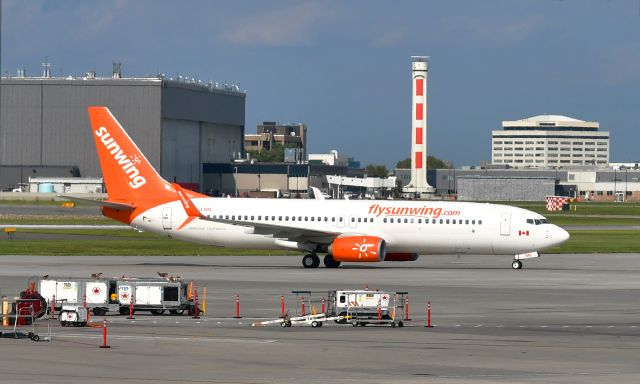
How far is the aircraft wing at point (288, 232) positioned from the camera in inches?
2451

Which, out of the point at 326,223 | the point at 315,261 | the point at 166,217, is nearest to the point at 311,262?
the point at 315,261

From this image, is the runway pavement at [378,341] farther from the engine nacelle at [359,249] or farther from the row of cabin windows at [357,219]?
the row of cabin windows at [357,219]

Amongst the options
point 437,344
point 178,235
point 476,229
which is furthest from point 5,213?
point 437,344

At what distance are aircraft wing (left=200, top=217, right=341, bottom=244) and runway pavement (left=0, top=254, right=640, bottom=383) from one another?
635 cm

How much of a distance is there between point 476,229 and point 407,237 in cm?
344

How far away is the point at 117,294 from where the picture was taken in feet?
128

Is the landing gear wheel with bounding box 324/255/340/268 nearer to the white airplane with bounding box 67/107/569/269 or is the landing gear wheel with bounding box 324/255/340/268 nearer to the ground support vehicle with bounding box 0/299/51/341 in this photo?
the white airplane with bounding box 67/107/569/269

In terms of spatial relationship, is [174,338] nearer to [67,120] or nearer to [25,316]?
[25,316]

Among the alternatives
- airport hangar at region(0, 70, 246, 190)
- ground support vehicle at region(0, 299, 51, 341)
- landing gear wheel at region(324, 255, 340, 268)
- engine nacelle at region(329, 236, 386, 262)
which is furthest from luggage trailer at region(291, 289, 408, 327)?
airport hangar at region(0, 70, 246, 190)

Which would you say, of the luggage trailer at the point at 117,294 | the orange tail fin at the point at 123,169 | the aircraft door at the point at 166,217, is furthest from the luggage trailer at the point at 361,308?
the orange tail fin at the point at 123,169

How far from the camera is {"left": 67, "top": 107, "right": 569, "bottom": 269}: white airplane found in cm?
6247

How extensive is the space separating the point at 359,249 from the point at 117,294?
23312 millimetres

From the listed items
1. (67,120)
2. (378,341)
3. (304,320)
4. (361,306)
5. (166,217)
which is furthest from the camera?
(67,120)

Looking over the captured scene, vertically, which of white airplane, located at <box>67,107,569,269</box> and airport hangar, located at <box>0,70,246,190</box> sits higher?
airport hangar, located at <box>0,70,246,190</box>
